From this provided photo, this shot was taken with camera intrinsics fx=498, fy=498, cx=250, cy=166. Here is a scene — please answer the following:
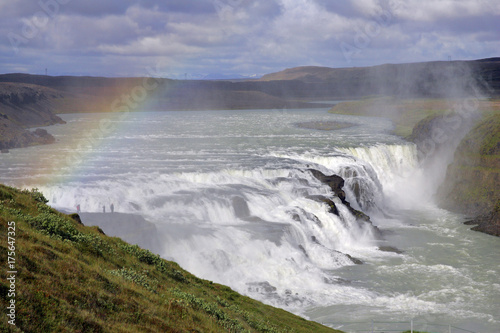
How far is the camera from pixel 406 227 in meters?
34.0

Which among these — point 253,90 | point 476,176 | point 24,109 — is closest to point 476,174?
point 476,176

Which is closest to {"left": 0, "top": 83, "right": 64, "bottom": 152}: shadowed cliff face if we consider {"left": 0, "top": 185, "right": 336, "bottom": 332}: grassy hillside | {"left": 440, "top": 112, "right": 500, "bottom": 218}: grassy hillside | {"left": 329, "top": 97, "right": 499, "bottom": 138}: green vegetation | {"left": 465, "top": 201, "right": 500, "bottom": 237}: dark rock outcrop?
{"left": 440, "top": 112, "right": 500, "bottom": 218}: grassy hillside

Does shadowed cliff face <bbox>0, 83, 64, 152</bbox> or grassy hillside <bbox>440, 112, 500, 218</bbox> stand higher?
shadowed cliff face <bbox>0, 83, 64, 152</bbox>

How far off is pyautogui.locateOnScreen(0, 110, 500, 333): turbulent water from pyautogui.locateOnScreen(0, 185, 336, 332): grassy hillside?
6.86m

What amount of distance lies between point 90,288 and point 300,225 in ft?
63.3

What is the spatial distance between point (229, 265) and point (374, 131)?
5087cm

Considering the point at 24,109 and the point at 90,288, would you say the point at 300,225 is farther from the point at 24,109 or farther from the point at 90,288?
the point at 24,109

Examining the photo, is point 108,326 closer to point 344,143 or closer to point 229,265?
point 229,265

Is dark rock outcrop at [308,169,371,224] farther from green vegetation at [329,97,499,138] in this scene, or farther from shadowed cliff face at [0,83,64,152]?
green vegetation at [329,97,499,138]

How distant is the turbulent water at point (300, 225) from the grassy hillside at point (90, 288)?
270 inches

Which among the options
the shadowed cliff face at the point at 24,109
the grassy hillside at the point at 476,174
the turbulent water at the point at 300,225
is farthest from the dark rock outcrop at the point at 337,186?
the shadowed cliff face at the point at 24,109

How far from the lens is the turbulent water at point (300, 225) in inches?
811

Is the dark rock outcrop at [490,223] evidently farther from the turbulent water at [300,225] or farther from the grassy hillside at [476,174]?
the grassy hillside at [476,174]

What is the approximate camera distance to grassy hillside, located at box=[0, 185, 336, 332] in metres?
7.13
